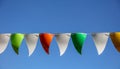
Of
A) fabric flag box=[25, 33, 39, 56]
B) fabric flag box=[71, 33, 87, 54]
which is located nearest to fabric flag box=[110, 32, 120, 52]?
fabric flag box=[71, 33, 87, 54]

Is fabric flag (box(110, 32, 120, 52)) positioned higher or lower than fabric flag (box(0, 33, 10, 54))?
lower

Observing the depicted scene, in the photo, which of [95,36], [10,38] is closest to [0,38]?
[10,38]

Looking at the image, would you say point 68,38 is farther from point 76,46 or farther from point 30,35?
point 30,35

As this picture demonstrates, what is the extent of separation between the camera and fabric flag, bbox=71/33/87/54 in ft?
7.20

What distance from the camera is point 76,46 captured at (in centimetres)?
221

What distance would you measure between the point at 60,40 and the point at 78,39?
16cm

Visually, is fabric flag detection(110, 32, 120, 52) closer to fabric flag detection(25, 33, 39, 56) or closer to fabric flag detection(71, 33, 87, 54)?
fabric flag detection(71, 33, 87, 54)

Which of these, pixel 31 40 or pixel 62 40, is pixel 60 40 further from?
pixel 31 40

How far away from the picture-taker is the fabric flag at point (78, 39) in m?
2.19

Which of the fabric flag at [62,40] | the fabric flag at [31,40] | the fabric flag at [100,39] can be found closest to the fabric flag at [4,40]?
the fabric flag at [31,40]

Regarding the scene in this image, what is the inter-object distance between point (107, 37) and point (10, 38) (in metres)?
0.91

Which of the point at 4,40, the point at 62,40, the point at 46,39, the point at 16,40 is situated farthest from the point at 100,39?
the point at 4,40

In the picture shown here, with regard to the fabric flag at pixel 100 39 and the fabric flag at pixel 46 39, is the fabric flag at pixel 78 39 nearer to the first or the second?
the fabric flag at pixel 100 39

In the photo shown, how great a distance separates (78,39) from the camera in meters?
2.22
